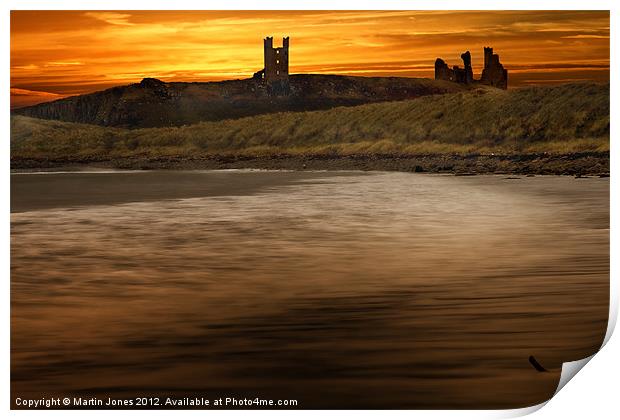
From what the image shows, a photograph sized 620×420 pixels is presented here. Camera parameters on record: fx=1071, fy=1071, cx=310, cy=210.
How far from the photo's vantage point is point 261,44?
6727mm

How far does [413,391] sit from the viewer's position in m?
4.61

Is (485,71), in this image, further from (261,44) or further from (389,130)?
(389,130)

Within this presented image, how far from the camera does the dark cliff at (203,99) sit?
24.0 ft

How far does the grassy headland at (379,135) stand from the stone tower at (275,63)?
3.77 feet

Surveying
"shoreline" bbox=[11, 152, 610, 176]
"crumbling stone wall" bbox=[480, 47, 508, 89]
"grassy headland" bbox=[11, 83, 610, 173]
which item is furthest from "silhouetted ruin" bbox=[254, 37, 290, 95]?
"shoreline" bbox=[11, 152, 610, 176]

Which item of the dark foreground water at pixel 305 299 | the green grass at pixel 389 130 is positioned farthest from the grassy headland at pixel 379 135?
the dark foreground water at pixel 305 299

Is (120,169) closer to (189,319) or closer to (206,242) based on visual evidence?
(206,242)

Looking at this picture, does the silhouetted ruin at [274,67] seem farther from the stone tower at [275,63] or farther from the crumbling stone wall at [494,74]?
the crumbling stone wall at [494,74]

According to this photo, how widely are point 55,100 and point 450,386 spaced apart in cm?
366

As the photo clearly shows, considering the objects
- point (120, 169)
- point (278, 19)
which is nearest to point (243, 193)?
point (120, 169)

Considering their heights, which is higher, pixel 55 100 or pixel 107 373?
pixel 55 100

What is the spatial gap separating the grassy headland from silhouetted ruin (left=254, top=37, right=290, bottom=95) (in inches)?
42.9

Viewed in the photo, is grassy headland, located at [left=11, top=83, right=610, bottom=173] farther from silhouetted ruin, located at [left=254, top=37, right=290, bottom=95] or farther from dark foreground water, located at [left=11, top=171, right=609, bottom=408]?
silhouetted ruin, located at [left=254, top=37, right=290, bottom=95]

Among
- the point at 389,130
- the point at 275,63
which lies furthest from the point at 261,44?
the point at 389,130
